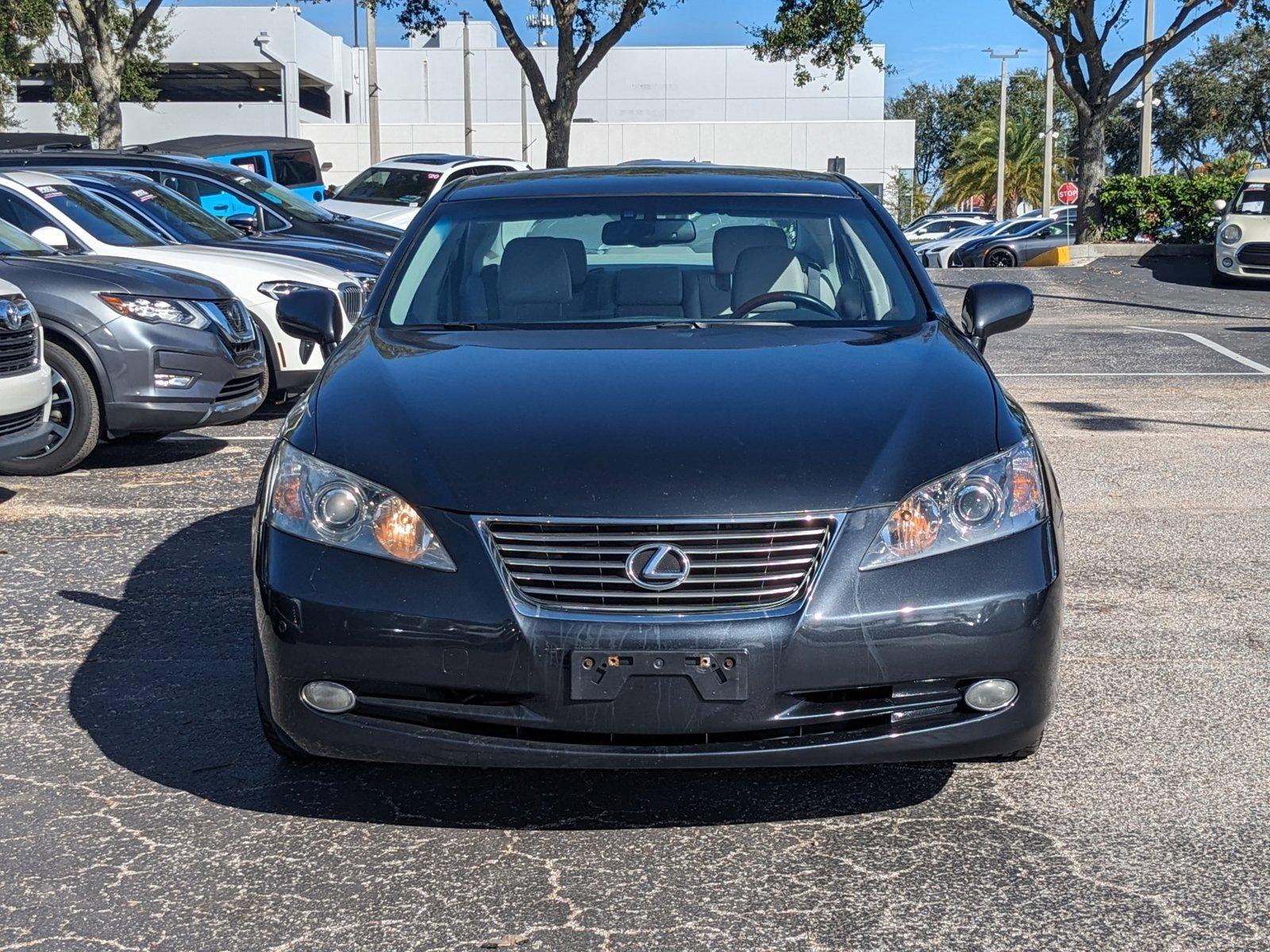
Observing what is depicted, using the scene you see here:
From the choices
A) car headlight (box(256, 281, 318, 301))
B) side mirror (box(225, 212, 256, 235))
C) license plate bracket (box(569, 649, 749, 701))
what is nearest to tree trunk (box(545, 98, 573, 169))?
side mirror (box(225, 212, 256, 235))

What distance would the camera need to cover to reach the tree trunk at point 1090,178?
87.9 ft

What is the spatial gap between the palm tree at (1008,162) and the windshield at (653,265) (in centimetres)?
7051

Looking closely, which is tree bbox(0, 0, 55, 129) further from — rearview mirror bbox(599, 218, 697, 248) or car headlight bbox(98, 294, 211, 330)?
rearview mirror bbox(599, 218, 697, 248)

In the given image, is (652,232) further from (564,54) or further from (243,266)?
(564,54)

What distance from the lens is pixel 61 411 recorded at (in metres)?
8.11

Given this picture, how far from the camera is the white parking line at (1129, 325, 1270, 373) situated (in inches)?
513

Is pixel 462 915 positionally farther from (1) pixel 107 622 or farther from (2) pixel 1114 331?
(2) pixel 1114 331

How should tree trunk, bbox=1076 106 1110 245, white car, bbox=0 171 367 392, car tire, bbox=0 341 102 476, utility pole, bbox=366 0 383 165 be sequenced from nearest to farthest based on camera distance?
car tire, bbox=0 341 102 476
white car, bbox=0 171 367 392
tree trunk, bbox=1076 106 1110 245
utility pole, bbox=366 0 383 165

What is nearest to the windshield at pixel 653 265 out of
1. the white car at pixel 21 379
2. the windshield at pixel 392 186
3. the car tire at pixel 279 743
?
the car tire at pixel 279 743

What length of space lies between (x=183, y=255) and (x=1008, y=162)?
68.3m

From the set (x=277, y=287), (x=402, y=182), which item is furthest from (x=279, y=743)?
(x=402, y=182)

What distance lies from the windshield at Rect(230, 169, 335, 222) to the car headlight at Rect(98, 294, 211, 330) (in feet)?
21.2

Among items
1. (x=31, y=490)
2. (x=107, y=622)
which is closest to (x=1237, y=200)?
(x=31, y=490)

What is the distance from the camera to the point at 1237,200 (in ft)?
74.7
